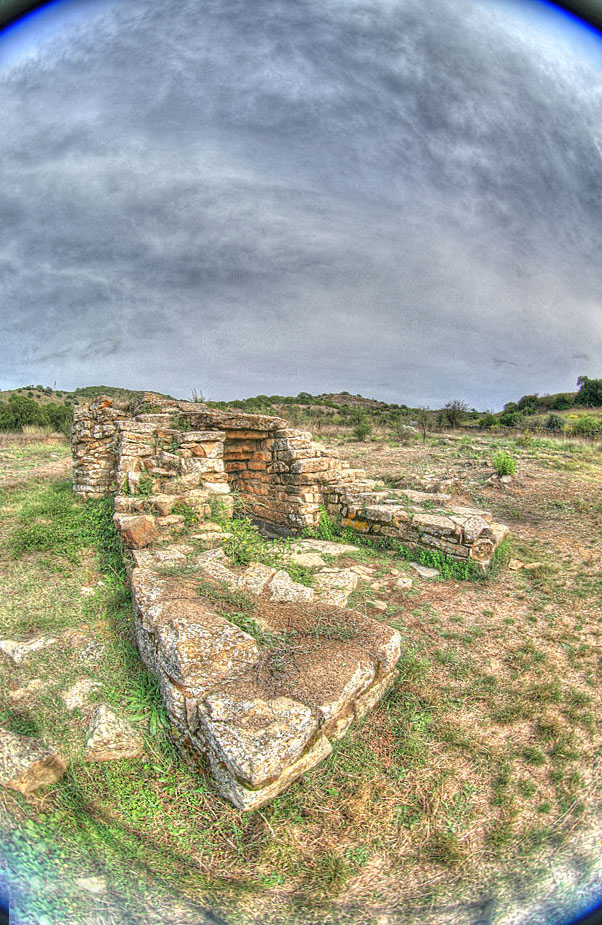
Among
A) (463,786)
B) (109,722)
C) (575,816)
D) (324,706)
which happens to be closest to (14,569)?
(109,722)

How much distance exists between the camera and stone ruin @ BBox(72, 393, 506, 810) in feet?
6.89

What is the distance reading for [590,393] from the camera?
11164 mm

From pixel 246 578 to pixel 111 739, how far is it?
170 cm

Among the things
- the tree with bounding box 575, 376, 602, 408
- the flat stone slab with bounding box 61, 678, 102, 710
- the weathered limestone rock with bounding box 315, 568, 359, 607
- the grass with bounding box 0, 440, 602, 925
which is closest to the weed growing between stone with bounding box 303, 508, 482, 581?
the grass with bounding box 0, 440, 602, 925

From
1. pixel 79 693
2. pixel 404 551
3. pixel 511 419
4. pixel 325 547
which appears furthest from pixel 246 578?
pixel 511 419

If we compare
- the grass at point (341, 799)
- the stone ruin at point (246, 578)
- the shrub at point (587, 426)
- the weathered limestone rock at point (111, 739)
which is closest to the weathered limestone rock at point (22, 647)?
the grass at point (341, 799)

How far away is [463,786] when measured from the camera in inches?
89.0

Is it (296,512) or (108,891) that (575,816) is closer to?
(108,891)

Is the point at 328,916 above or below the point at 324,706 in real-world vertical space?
below

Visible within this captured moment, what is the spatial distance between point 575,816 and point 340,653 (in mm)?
1479

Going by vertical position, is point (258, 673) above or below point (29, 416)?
below

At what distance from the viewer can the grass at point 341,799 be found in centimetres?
170

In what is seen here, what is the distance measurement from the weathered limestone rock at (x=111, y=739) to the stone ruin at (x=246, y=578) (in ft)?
0.91

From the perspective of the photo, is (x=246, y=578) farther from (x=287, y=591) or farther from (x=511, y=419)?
(x=511, y=419)
